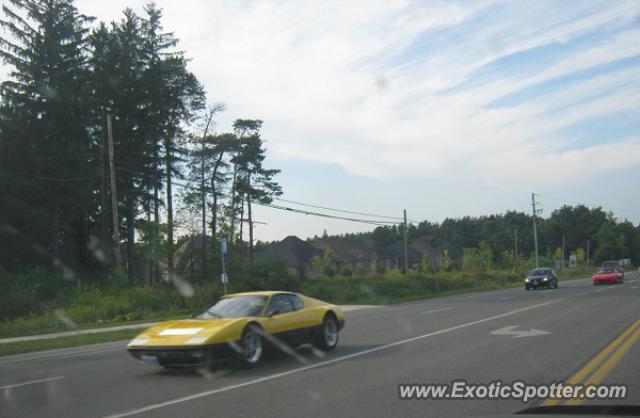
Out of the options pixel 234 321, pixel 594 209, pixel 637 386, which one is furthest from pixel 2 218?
pixel 594 209

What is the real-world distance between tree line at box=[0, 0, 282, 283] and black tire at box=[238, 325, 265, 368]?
28.5 m

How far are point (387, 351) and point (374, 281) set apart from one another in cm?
3317

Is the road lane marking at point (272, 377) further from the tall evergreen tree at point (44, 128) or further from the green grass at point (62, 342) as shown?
the tall evergreen tree at point (44, 128)

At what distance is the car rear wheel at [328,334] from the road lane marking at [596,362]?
480cm

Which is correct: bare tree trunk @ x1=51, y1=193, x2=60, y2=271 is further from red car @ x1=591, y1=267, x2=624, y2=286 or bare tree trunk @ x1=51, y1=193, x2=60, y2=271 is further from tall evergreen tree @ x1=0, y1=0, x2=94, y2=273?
red car @ x1=591, y1=267, x2=624, y2=286

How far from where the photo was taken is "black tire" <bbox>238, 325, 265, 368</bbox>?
986cm

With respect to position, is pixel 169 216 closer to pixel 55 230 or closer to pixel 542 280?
pixel 55 230

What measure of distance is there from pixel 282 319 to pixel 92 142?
136 ft

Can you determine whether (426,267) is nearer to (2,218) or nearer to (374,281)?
(374,281)

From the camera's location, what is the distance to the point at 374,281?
44.5 m

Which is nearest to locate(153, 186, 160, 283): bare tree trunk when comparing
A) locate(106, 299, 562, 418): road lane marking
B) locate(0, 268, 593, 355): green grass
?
locate(0, 268, 593, 355): green grass

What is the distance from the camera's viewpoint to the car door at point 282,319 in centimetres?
1068

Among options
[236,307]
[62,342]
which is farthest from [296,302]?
[62,342]

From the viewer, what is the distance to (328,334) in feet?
39.8
